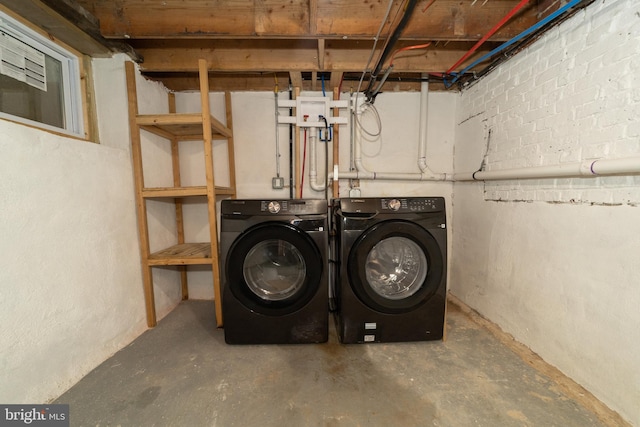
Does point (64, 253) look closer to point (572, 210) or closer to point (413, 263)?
point (413, 263)

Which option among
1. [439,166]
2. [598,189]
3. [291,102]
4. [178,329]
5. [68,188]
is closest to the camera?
[598,189]

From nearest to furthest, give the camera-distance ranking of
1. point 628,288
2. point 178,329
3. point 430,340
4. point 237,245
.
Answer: point 628,288 < point 237,245 < point 430,340 < point 178,329

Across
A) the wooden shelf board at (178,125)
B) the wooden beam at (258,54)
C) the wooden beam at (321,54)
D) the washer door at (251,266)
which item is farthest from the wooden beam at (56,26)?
the washer door at (251,266)

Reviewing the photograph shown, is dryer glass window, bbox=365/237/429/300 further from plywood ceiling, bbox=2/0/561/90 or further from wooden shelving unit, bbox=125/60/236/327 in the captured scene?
plywood ceiling, bbox=2/0/561/90

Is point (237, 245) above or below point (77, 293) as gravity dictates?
above

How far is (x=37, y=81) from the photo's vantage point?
1395mm

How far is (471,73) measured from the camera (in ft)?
6.77

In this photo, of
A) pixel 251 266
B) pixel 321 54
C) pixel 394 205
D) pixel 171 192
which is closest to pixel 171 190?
pixel 171 192

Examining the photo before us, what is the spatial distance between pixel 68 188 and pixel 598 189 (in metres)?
2.71

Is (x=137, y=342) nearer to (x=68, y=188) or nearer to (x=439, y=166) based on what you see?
(x=68, y=188)

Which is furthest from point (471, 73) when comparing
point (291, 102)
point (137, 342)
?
point (137, 342)

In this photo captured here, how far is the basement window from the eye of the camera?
4.05 ft

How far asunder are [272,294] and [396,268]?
88cm

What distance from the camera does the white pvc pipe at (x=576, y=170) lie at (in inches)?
40.0
